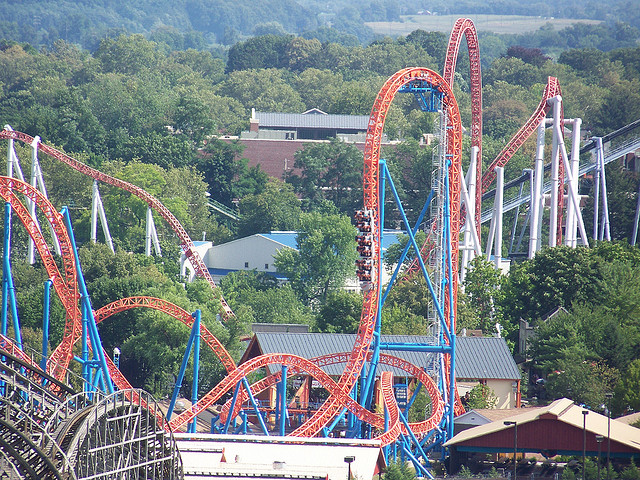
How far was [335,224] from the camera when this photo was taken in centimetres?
7506

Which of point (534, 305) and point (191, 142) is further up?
point (191, 142)

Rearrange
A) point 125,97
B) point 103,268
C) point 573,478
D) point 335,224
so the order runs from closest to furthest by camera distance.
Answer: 1. point 573,478
2. point 103,268
3. point 335,224
4. point 125,97

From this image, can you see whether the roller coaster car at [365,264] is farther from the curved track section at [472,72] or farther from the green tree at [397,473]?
the curved track section at [472,72]

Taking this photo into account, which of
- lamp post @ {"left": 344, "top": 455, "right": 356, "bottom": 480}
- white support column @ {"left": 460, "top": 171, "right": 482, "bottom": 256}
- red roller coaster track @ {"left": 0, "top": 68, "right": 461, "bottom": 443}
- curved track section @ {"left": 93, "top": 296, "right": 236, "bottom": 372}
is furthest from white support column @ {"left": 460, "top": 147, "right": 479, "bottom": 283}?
lamp post @ {"left": 344, "top": 455, "right": 356, "bottom": 480}

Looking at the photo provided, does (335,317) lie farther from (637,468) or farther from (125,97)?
(125,97)

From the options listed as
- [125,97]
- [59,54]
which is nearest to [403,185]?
[125,97]

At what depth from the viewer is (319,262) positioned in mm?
73875

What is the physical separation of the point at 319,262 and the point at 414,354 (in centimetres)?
2088

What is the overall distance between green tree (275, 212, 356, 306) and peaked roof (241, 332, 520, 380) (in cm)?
1926

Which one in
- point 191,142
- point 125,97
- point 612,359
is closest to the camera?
point 612,359

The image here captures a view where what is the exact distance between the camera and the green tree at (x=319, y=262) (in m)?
73.7

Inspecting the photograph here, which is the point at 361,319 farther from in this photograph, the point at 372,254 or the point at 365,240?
the point at 365,240

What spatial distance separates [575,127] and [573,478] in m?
27.0

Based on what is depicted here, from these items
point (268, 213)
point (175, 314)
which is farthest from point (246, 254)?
point (175, 314)
